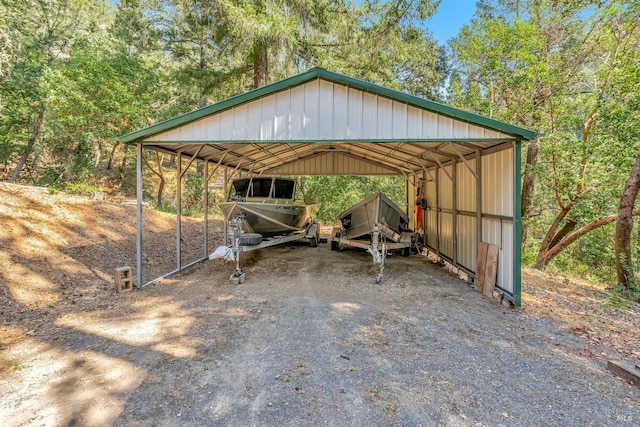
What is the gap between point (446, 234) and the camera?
912cm

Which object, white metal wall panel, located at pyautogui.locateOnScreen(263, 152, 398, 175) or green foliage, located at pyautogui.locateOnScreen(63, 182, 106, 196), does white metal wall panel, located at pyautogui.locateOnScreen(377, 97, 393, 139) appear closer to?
white metal wall panel, located at pyautogui.locateOnScreen(263, 152, 398, 175)

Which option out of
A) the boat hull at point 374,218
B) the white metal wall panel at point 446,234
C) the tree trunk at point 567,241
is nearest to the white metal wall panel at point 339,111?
the boat hull at point 374,218

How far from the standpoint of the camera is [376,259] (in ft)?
23.2

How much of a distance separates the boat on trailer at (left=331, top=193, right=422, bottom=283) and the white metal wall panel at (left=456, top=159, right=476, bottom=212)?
1.72 m

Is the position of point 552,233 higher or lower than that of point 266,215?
lower

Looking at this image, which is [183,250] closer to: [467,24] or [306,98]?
[306,98]

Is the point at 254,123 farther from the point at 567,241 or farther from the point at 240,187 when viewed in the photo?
the point at 567,241

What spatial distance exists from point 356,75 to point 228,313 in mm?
11023

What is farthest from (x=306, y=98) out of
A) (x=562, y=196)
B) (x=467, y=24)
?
(x=467, y=24)

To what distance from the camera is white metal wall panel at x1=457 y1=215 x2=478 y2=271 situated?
7113 mm

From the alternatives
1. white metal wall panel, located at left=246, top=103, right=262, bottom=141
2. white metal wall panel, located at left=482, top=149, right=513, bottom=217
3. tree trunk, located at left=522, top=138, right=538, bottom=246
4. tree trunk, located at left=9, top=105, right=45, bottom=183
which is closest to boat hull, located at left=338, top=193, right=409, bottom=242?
white metal wall panel, located at left=482, top=149, right=513, bottom=217

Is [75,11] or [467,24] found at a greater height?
[75,11]

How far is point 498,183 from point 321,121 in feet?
11.7

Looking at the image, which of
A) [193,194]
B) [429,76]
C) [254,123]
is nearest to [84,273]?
[254,123]
